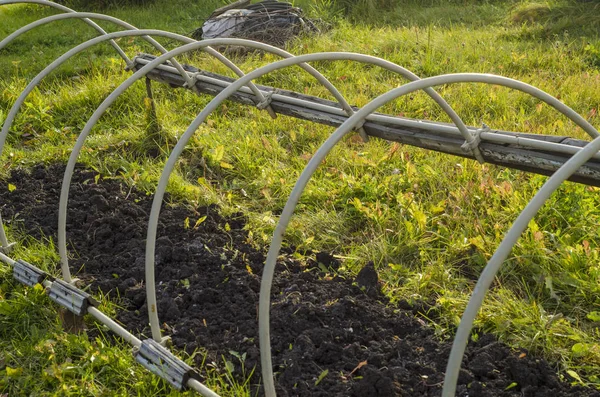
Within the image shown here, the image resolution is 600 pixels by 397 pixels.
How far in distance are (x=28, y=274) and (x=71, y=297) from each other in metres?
0.36

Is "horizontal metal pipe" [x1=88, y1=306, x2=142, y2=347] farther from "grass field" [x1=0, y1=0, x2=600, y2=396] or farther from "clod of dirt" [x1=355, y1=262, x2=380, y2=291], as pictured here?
"clod of dirt" [x1=355, y1=262, x2=380, y2=291]

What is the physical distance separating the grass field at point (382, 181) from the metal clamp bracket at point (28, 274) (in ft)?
0.36

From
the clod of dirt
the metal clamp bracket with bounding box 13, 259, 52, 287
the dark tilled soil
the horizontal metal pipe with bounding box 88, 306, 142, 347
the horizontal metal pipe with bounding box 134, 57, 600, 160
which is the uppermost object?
the horizontal metal pipe with bounding box 134, 57, 600, 160

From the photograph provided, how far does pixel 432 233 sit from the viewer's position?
319cm

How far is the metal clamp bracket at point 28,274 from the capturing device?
276 centimetres

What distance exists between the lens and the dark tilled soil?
90.6 inches

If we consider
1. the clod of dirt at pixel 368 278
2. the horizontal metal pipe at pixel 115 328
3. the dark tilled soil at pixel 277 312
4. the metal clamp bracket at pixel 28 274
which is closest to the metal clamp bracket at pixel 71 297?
the horizontal metal pipe at pixel 115 328

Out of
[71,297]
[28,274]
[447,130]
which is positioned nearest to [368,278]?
[447,130]

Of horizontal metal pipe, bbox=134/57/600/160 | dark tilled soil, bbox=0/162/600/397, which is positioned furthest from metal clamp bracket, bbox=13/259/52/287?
horizontal metal pipe, bbox=134/57/600/160

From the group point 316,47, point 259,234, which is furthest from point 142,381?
point 316,47

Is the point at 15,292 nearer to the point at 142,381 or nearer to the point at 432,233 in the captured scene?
the point at 142,381

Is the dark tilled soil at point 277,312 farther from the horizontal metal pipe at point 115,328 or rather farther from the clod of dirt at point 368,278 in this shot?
the horizontal metal pipe at point 115,328

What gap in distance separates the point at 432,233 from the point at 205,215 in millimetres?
1224

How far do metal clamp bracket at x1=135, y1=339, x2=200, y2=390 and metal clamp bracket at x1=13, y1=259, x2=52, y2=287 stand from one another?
0.73m
